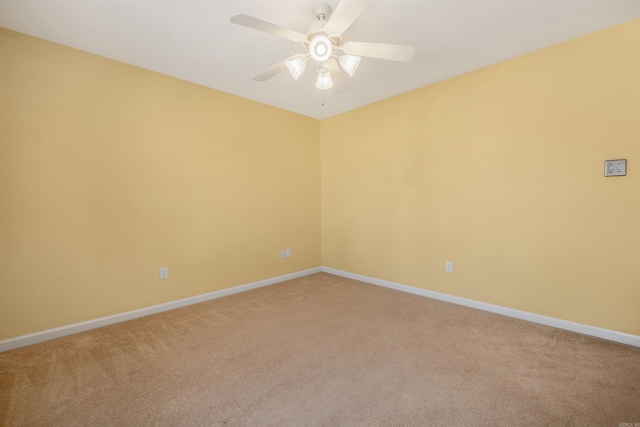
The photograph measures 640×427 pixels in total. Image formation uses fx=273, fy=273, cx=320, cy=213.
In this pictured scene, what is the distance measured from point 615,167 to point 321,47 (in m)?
2.45

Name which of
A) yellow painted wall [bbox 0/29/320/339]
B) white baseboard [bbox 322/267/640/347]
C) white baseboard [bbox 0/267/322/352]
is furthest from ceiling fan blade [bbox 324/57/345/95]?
white baseboard [bbox 0/267/322/352]

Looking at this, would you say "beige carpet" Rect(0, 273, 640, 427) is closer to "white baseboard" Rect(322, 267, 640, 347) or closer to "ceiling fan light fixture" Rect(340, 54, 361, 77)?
"white baseboard" Rect(322, 267, 640, 347)

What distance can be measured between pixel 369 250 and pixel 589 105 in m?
2.63

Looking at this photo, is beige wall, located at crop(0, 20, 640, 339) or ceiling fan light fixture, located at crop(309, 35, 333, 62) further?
beige wall, located at crop(0, 20, 640, 339)

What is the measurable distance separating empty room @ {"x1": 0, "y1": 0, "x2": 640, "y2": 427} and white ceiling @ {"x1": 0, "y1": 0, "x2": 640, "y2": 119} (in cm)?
2

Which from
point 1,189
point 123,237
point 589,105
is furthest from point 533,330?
point 1,189

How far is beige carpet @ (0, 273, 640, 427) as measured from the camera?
1447 millimetres

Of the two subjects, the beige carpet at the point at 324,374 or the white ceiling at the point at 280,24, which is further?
the white ceiling at the point at 280,24

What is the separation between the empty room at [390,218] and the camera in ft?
5.42

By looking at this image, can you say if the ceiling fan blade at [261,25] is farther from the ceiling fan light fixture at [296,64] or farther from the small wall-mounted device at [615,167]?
the small wall-mounted device at [615,167]

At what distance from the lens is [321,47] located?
1777mm

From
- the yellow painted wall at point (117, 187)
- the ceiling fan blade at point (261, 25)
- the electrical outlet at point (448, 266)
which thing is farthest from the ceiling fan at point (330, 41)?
the electrical outlet at point (448, 266)

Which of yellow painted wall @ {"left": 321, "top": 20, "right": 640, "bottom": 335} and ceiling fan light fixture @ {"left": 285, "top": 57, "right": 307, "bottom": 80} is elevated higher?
ceiling fan light fixture @ {"left": 285, "top": 57, "right": 307, "bottom": 80}

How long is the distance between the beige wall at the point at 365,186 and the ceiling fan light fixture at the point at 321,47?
187 cm
